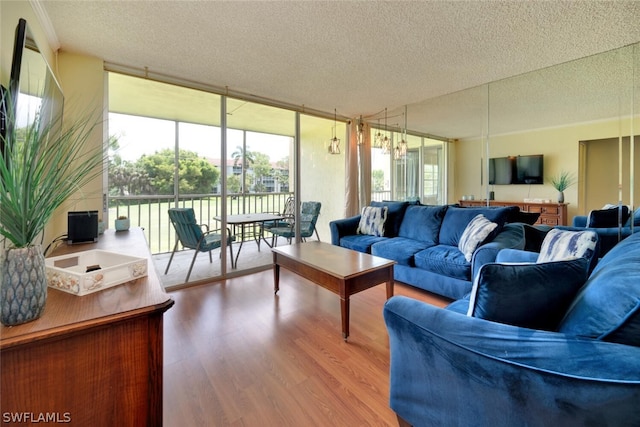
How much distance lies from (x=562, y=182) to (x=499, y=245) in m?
2.19

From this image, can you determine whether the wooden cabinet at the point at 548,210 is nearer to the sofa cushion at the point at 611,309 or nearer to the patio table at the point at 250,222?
the sofa cushion at the point at 611,309

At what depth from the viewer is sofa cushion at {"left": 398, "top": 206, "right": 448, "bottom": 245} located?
3.30 m

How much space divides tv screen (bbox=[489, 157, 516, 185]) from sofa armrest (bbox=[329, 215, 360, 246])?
220cm

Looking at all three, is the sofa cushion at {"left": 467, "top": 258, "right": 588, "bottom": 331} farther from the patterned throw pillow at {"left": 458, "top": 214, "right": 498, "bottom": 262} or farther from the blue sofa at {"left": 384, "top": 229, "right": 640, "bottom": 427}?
the patterned throw pillow at {"left": 458, "top": 214, "right": 498, "bottom": 262}

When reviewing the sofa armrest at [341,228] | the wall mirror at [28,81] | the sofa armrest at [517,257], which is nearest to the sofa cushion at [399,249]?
the sofa armrest at [341,228]

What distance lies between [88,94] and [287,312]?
2692 millimetres

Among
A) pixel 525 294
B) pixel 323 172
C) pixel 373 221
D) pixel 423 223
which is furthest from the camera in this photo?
pixel 323 172

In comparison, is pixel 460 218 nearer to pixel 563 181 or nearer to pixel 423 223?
pixel 423 223

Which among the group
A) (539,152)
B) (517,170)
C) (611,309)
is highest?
(539,152)

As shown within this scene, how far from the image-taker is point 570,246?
5.13ft

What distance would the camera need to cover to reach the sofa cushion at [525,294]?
0.99m

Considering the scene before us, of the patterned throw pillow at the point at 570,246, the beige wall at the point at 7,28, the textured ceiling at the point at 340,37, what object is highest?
the textured ceiling at the point at 340,37

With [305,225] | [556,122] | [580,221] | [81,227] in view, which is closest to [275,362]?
[81,227]

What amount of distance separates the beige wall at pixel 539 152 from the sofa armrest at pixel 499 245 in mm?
1241
